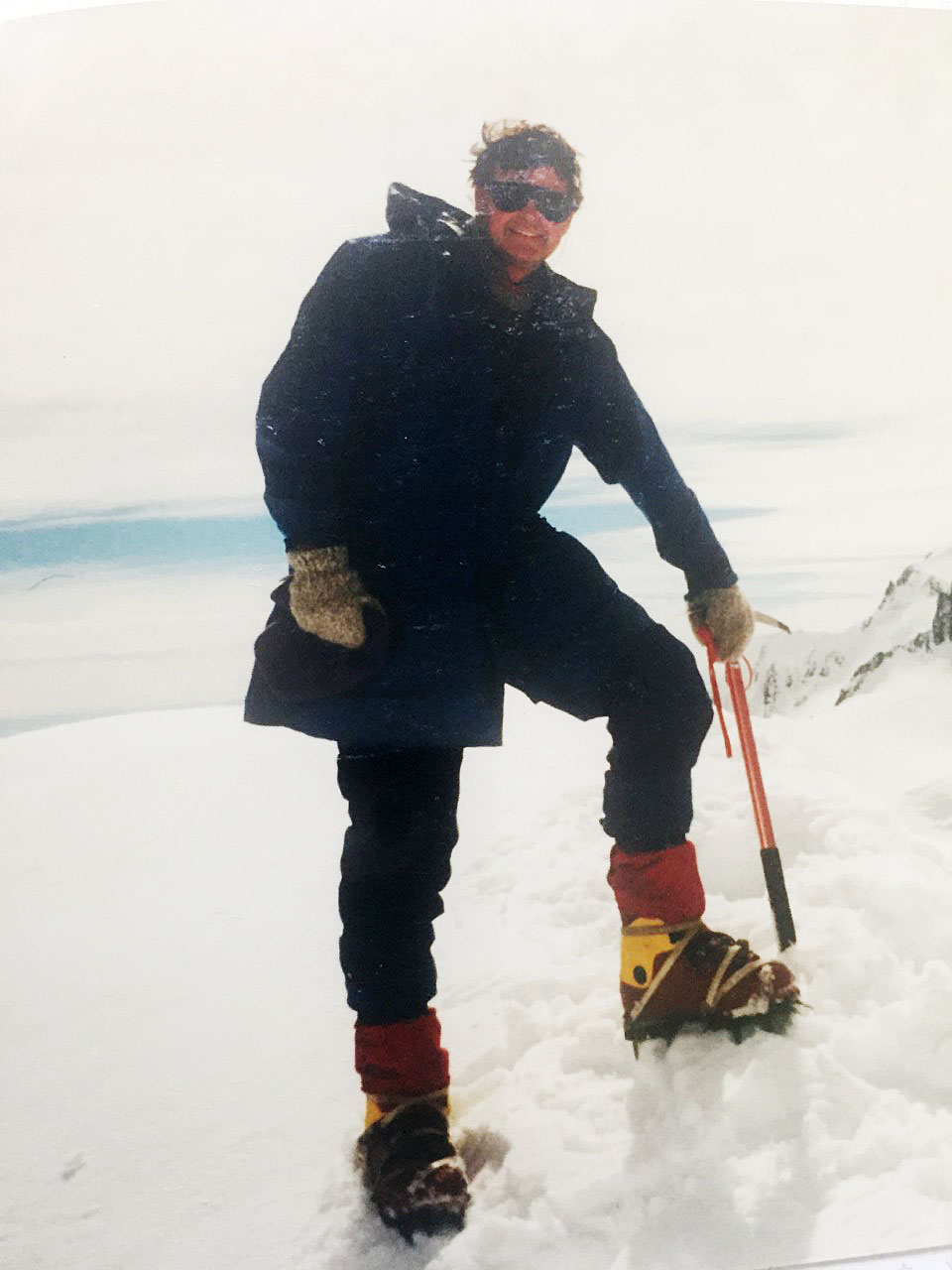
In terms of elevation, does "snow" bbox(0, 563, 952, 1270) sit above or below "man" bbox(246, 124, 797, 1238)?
below

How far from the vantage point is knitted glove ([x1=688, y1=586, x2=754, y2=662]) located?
1.41 metres

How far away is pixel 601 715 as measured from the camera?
1329 millimetres

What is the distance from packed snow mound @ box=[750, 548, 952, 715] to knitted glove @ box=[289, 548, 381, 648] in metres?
0.66

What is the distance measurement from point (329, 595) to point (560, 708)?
39 cm

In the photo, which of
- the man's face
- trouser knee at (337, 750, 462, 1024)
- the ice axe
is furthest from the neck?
trouser knee at (337, 750, 462, 1024)

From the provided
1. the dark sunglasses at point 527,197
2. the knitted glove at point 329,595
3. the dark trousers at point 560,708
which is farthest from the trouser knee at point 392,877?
the dark sunglasses at point 527,197

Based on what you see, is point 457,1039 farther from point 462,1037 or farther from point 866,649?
point 866,649

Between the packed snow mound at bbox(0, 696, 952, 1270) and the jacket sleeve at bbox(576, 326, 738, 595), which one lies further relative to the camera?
the jacket sleeve at bbox(576, 326, 738, 595)

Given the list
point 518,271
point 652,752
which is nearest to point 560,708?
point 652,752

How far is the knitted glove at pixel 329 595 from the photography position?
120 cm

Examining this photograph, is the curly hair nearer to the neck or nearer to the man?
the man

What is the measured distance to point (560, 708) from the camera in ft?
4.39

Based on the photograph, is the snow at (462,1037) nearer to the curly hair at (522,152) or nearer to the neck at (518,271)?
the neck at (518,271)

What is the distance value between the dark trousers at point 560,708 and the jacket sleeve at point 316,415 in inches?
11.4
